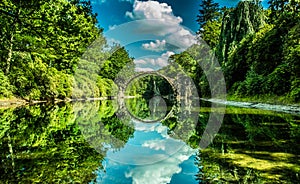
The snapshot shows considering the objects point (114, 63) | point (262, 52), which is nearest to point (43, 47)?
point (262, 52)

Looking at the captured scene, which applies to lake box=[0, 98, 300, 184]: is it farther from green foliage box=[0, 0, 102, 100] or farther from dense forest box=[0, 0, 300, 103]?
dense forest box=[0, 0, 300, 103]

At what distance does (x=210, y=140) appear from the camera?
561 cm

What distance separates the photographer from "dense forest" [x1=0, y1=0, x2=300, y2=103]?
9336 mm

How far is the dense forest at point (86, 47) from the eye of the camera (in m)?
9.34

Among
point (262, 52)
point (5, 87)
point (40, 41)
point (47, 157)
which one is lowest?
point (47, 157)

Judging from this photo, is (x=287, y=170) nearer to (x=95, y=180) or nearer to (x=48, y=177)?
(x=95, y=180)

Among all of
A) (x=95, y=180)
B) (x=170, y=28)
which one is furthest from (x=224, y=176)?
(x=170, y=28)

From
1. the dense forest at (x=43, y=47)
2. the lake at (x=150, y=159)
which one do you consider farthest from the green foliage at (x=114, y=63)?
the lake at (x=150, y=159)

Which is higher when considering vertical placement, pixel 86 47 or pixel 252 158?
pixel 86 47

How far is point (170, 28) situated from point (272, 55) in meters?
8.56

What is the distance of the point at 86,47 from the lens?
41.9m

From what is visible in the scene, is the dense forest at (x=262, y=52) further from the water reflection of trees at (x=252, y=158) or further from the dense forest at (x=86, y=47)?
the water reflection of trees at (x=252, y=158)

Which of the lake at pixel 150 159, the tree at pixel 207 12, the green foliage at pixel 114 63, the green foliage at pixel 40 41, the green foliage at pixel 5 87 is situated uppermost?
the tree at pixel 207 12

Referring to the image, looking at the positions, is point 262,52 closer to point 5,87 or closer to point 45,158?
point 5,87
